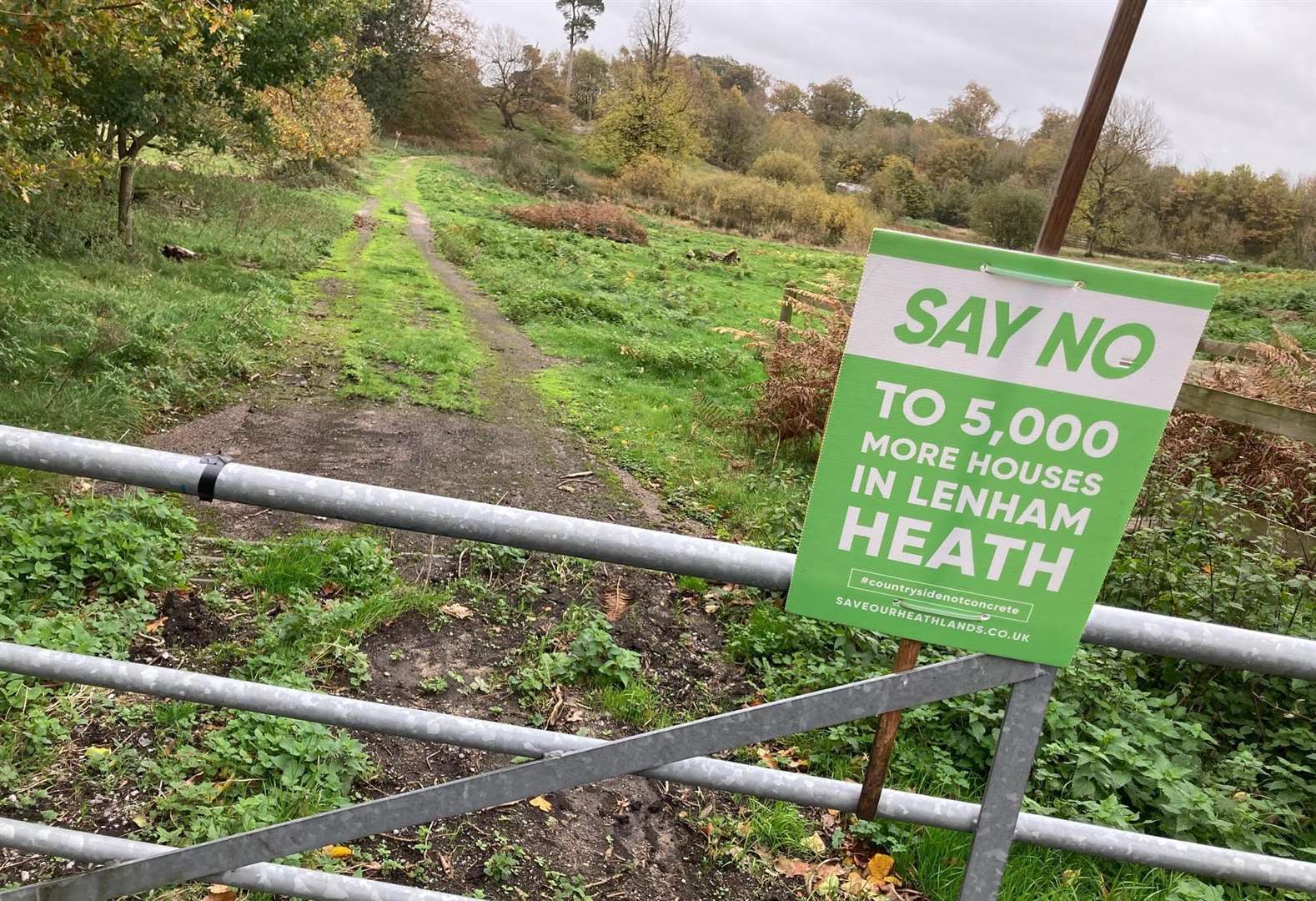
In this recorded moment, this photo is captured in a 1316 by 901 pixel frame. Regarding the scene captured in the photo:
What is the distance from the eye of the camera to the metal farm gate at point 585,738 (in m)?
1.28

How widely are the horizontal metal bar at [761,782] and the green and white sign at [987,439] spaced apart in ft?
1.39

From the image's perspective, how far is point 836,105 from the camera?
46312 mm

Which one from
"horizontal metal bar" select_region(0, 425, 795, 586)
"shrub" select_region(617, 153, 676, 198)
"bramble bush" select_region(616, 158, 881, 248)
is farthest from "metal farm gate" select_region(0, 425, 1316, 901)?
"shrub" select_region(617, 153, 676, 198)

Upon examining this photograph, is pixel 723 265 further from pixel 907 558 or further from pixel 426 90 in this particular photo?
pixel 426 90

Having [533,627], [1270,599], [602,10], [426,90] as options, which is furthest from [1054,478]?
[602,10]

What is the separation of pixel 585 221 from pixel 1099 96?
26365mm

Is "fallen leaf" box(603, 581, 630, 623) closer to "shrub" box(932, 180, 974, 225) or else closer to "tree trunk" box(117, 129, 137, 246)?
"tree trunk" box(117, 129, 137, 246)

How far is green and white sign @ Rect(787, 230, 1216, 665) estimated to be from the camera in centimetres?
113

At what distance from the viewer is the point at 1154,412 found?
1145mm

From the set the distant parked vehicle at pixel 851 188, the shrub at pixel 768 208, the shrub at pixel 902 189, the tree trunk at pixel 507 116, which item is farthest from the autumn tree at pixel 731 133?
the shrub at pixel 902 189

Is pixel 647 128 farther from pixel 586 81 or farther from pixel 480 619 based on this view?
pixel 480 619

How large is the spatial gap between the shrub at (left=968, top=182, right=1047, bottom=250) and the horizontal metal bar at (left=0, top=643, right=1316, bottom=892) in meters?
5.87

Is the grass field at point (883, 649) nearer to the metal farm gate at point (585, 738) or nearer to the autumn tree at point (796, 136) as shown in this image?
the metal farm gate at point (585, 738)

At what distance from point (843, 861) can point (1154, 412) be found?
2.72 metres
